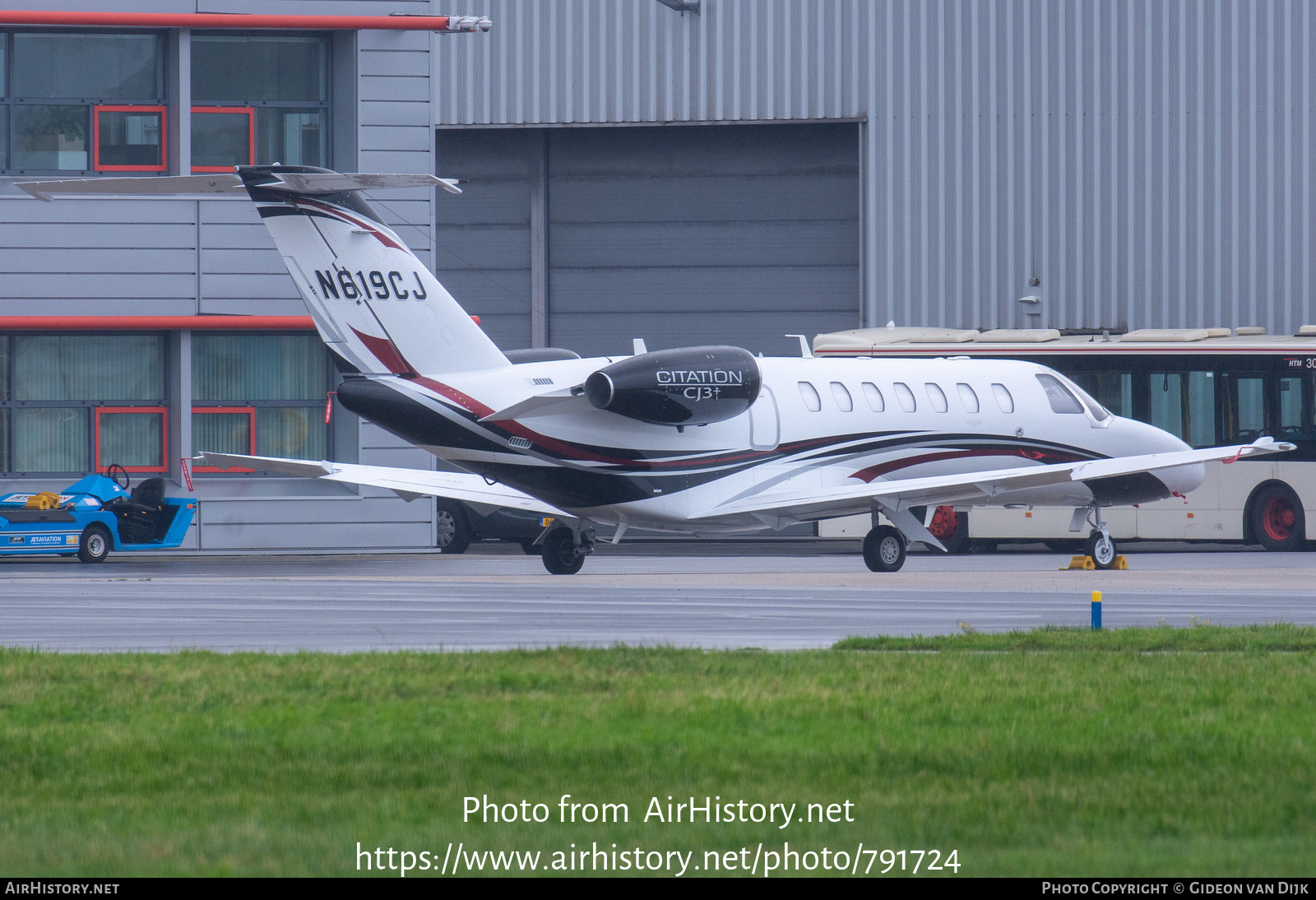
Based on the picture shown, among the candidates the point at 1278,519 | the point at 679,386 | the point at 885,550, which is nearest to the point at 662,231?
the point at 1278,519

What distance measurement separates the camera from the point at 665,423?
22.0 metres

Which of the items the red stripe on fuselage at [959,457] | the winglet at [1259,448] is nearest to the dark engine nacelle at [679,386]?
the red stripe on fuselage at [959,457]

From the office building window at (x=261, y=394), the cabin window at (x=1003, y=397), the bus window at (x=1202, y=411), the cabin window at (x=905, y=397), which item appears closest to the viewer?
the cabin window at (x=905, y=397)

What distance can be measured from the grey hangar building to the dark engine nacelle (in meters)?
9.43

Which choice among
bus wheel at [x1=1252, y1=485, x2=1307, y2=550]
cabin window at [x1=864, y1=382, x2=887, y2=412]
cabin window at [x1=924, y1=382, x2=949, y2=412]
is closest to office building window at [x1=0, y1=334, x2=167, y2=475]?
cabin window at [x1=864, y1=382, x2=887, y2=412]

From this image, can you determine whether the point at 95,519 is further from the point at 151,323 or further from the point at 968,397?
the point at 968,397

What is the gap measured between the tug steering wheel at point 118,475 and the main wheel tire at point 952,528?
45.2 feet

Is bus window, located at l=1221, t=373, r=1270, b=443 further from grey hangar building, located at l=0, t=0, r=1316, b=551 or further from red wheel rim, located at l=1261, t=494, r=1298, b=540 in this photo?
grey hangar building, located at l=0, t=0, r=1316, b=551

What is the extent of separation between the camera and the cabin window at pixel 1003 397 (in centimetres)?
2580

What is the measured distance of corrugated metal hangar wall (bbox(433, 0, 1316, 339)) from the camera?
38344 mm

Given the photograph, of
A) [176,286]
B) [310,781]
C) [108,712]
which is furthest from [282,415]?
[310,781]

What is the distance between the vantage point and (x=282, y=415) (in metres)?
30.9

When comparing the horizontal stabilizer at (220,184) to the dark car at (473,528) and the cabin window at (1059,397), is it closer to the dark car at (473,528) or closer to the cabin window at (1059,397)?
the cabin window at (1059,397)

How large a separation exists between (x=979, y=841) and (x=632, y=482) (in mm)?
15892
